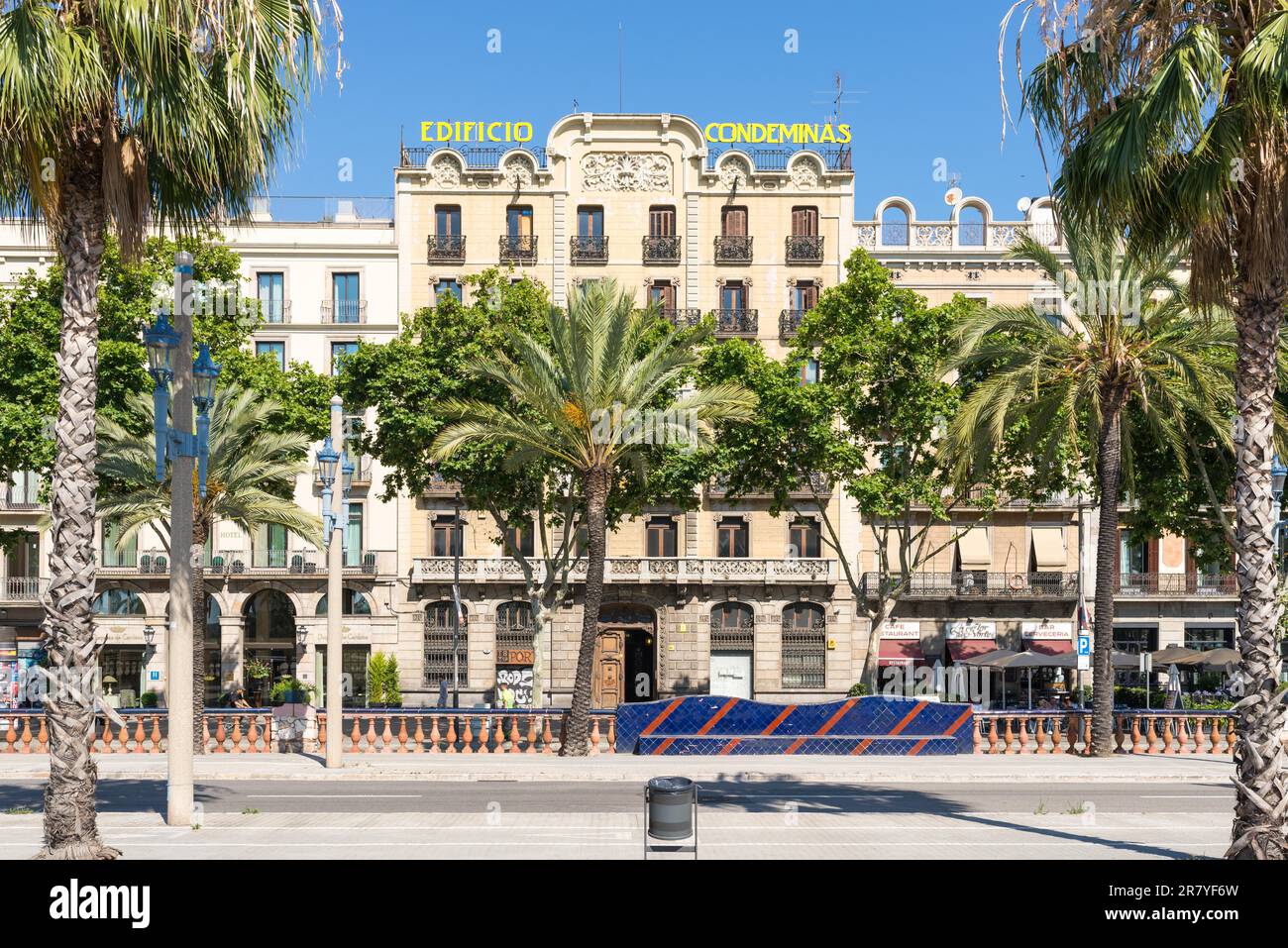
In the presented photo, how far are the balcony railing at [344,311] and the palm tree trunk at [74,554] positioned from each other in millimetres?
35299

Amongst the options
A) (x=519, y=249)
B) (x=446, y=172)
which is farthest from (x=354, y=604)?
(x=446, y=172)

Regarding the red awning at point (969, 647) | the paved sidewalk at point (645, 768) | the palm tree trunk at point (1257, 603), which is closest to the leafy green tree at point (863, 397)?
the paved sidewalk at point (645, 768)

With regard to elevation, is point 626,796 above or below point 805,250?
below

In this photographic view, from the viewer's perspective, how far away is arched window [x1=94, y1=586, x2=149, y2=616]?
47.5 metres

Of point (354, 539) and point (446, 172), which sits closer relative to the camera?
point (354, 539)

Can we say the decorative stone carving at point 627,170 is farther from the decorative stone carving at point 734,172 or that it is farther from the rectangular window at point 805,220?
the rectangular window at point 805,220

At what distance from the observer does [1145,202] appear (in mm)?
13328

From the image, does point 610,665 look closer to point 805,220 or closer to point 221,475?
point 805,220

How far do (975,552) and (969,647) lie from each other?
138 inches

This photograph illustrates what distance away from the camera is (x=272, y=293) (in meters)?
48.4

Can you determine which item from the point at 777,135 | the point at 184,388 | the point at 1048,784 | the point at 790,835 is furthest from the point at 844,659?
the point at 184,388

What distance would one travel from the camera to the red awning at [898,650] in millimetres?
47438

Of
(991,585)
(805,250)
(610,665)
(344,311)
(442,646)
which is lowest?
(610,665)

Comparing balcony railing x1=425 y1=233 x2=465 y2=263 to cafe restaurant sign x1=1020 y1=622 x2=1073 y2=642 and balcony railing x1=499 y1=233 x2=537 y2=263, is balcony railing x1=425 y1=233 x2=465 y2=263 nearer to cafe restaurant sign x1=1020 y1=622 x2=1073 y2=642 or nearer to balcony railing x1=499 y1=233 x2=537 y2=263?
balcony railing x1=499 y1=233 x2=537 y2=263
